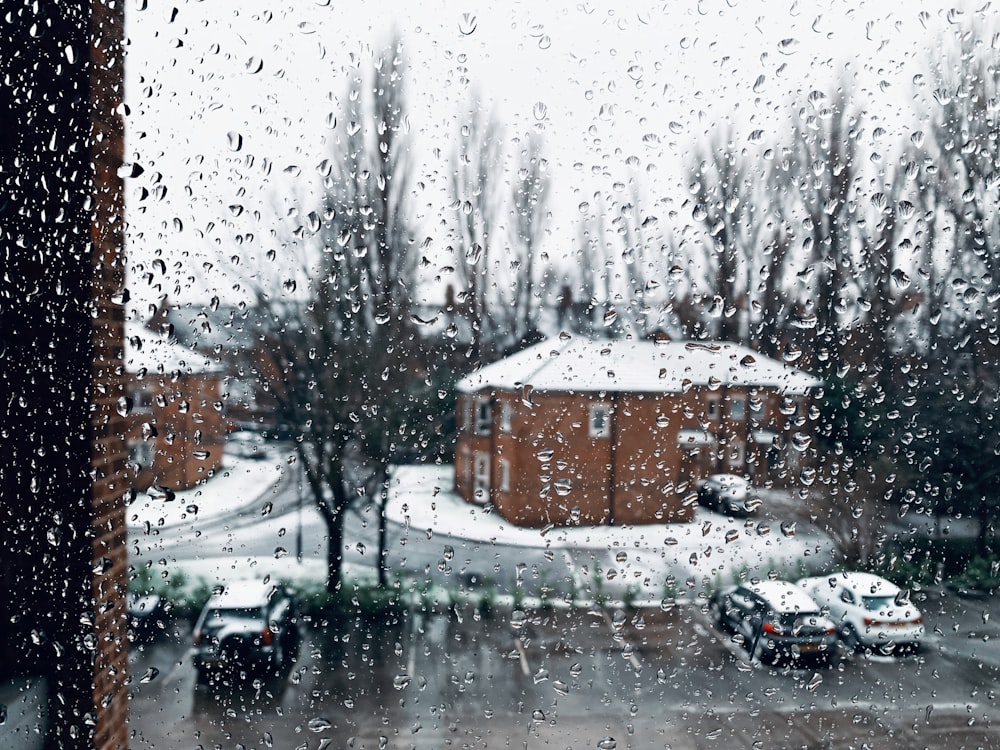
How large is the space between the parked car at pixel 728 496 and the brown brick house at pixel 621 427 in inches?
0.6

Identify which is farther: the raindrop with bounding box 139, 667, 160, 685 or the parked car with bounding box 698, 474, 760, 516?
the raindrop with bounding box 139, 667, 160, 685

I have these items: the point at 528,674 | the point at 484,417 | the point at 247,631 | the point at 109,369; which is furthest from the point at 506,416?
the point at 109,369

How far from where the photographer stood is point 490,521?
91 cm

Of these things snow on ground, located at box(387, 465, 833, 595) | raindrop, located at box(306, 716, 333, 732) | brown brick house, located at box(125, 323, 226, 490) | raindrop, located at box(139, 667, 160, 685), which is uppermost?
brown brick house, located at box(125, 323, 226, 490)

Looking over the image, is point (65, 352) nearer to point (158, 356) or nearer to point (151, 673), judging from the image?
point (158, 356)

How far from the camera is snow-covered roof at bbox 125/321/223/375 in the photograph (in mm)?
941

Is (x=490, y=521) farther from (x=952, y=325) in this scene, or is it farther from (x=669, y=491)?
(x=952, y=325)

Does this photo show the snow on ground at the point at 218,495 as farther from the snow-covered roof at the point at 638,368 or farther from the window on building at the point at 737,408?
the window on building at the point at 737,408

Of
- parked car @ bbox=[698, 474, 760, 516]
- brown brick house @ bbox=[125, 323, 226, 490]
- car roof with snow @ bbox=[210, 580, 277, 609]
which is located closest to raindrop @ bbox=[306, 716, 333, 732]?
car roof with snow @ bbox=[210, 580, 277, 609]

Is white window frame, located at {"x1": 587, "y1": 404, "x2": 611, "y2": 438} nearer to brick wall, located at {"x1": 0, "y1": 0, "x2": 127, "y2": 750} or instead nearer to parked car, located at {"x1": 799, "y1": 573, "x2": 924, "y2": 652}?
parked car, located at {"x1": 799, "y1": 573, "x2": 924, "y2": 652}

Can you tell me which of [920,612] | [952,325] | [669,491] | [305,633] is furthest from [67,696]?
[952,325]

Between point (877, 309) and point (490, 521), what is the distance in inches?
24.8

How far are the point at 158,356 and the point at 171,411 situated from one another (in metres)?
0.09

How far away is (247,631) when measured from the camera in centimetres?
95
